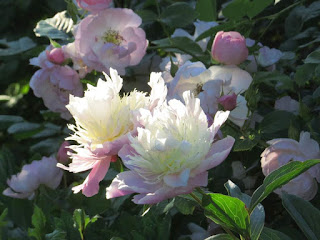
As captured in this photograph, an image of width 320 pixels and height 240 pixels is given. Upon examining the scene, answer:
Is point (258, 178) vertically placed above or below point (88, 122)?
below

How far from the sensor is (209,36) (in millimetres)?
1288

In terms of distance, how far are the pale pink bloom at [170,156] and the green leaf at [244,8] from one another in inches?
22.3

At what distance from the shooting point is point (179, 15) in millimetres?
1392

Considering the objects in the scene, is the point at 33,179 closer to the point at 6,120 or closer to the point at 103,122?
the point at 6,120

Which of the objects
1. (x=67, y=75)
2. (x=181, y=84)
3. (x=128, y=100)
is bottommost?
(x=67, y=75)

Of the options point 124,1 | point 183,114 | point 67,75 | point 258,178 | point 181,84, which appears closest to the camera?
point 183,114

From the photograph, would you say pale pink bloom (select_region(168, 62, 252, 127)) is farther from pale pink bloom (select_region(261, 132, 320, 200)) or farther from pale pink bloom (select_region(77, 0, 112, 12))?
pale pink bloom (select_region(77, 0, 112, 12))

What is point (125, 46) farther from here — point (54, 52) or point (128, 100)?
point (128, 100)

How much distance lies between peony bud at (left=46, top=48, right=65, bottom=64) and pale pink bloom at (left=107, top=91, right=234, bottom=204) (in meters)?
0.62

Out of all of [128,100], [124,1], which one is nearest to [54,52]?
[124,1]

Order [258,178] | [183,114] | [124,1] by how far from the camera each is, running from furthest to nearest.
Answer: [124,1] < [258,178] < [183,114]

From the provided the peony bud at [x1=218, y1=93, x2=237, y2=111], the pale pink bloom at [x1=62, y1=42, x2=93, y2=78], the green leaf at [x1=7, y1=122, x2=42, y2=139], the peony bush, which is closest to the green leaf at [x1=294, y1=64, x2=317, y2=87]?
the peony bush

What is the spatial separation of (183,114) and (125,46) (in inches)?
22.7

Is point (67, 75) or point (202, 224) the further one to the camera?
point (67, 75)
